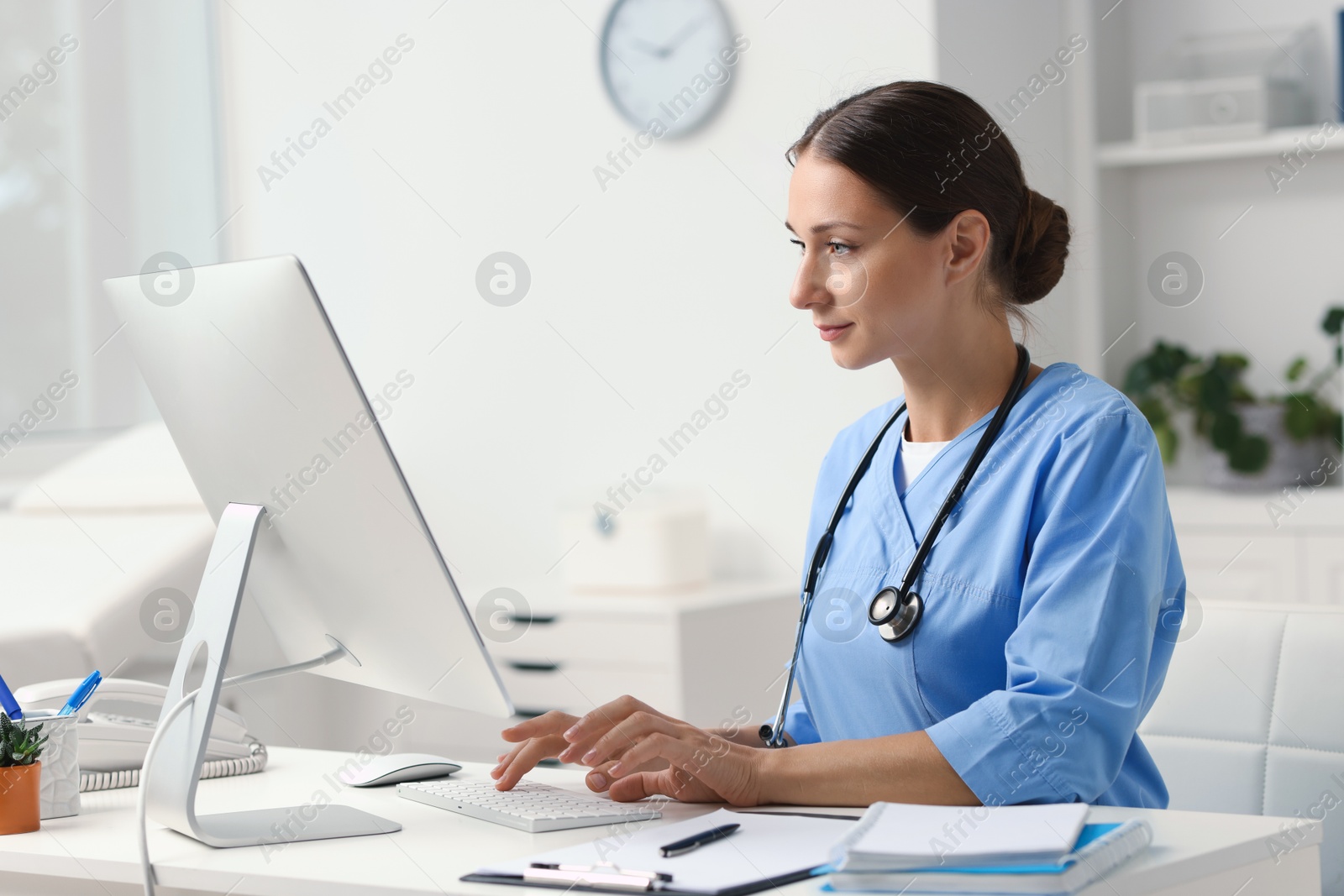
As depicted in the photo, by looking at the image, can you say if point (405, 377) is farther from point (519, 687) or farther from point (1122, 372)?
point (1122, 372)

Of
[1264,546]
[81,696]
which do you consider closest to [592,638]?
[1264,546]

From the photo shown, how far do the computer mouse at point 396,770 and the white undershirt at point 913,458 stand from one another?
0.57 m

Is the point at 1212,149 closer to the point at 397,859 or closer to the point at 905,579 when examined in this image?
the point at 905,579

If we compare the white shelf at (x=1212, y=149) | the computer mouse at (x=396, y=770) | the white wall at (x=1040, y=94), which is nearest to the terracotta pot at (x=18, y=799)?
the computer mouse at (x=396, y=770)

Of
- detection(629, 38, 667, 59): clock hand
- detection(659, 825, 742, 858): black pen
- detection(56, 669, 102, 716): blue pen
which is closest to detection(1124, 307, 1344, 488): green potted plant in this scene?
detection(629, 38, 667, 59): clock hand

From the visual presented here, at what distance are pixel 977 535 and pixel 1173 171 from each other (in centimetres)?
253

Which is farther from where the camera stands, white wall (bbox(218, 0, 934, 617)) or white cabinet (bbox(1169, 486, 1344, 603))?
white wall (bbox(218, 0, 934, 617))

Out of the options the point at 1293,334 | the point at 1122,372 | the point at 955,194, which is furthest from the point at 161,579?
the point at 1293,334

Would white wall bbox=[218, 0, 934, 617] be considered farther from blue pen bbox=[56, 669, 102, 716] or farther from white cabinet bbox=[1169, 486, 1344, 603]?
blue pen bbox=[56, 669, 102, 716]

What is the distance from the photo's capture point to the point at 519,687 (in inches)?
125

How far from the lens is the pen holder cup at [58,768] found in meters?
1.35

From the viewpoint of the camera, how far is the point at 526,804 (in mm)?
1279

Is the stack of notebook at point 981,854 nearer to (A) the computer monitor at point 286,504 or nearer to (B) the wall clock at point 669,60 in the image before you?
(A) the computer monitor at point 286,504

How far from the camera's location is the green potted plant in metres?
3.23
